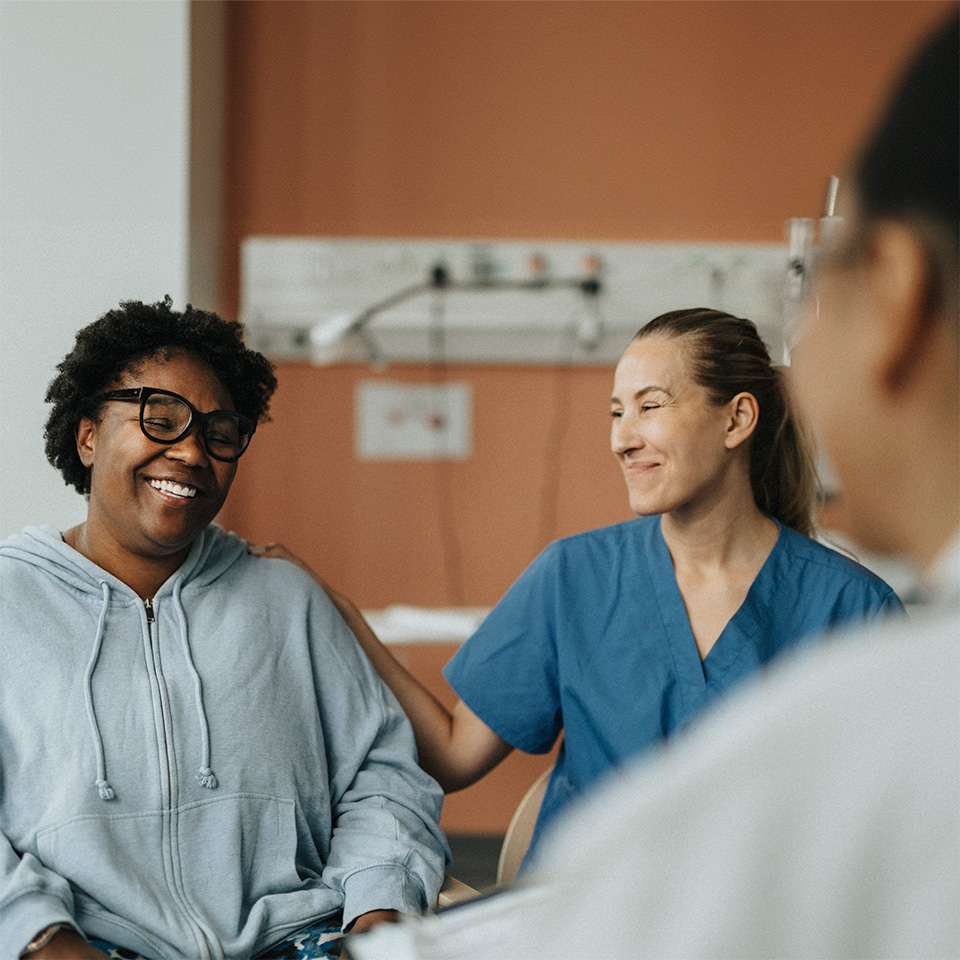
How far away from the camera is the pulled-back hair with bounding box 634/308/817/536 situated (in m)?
1.63

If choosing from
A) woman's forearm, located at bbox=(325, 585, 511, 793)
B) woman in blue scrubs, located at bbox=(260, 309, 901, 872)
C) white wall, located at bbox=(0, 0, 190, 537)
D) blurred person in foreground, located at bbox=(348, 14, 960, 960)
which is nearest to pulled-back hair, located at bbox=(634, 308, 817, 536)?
woman in blue scrubs, located at bbox=(260, 309, 901, 872)

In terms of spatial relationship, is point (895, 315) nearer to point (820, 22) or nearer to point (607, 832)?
point (607, 832)

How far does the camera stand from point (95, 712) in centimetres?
137

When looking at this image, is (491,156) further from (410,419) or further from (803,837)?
(803,837)

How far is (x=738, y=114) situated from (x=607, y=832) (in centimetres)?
309

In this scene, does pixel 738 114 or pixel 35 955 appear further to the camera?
pixel 738 114

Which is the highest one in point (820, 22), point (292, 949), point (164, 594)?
point (820, 22)

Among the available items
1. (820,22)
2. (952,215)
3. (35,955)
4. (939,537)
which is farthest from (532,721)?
(820,22)

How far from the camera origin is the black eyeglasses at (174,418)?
147 cm

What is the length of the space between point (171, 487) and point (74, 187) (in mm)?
1310

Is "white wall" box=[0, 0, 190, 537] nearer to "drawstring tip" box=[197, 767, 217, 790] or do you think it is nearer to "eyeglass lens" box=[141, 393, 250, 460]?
"eyeglass lens" box=[141, 393, 250, 460]

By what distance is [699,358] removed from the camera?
1.62m

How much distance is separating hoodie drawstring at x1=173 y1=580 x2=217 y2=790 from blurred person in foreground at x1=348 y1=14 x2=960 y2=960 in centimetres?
97

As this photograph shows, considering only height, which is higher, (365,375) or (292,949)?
(365,375)
